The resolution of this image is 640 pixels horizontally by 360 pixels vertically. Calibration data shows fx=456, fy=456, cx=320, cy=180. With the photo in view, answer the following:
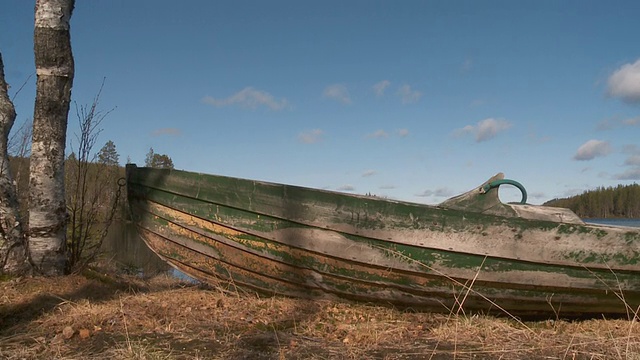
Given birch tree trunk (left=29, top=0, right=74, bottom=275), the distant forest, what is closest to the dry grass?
birch tree trunk (left=29, top=0, right=74, bottom=275)

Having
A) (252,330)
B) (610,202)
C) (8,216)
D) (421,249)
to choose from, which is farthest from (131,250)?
(610,202)

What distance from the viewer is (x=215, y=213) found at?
392cm

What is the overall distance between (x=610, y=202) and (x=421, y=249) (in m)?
96.1

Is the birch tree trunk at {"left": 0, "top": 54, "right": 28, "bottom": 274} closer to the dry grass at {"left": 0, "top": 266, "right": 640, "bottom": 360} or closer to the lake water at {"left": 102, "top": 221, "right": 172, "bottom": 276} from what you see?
the dry grass at {"left": 0, "top": 266, "right": 640, "bottom": 360}

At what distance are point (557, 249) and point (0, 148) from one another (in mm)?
4906

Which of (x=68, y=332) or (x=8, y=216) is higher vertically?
(x=8, y=216)

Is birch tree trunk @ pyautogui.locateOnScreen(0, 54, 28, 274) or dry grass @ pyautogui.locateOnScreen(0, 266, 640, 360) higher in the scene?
birch tree trunk @ pyautogui.locateOnScreen(0, 54, 28, 274)

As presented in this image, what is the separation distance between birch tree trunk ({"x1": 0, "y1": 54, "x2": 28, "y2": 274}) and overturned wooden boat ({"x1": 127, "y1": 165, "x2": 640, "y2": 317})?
5.49 feet

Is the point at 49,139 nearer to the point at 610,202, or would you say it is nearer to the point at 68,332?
the point at 68,332

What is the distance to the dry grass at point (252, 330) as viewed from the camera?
279cm

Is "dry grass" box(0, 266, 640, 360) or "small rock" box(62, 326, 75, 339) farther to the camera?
"small rock" box(62, 326, 75, 339)

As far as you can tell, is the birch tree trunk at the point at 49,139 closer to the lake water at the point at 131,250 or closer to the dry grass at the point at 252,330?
the dry grass at the point at 252,330

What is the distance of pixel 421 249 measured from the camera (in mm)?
3375

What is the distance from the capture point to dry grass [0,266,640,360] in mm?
2793
